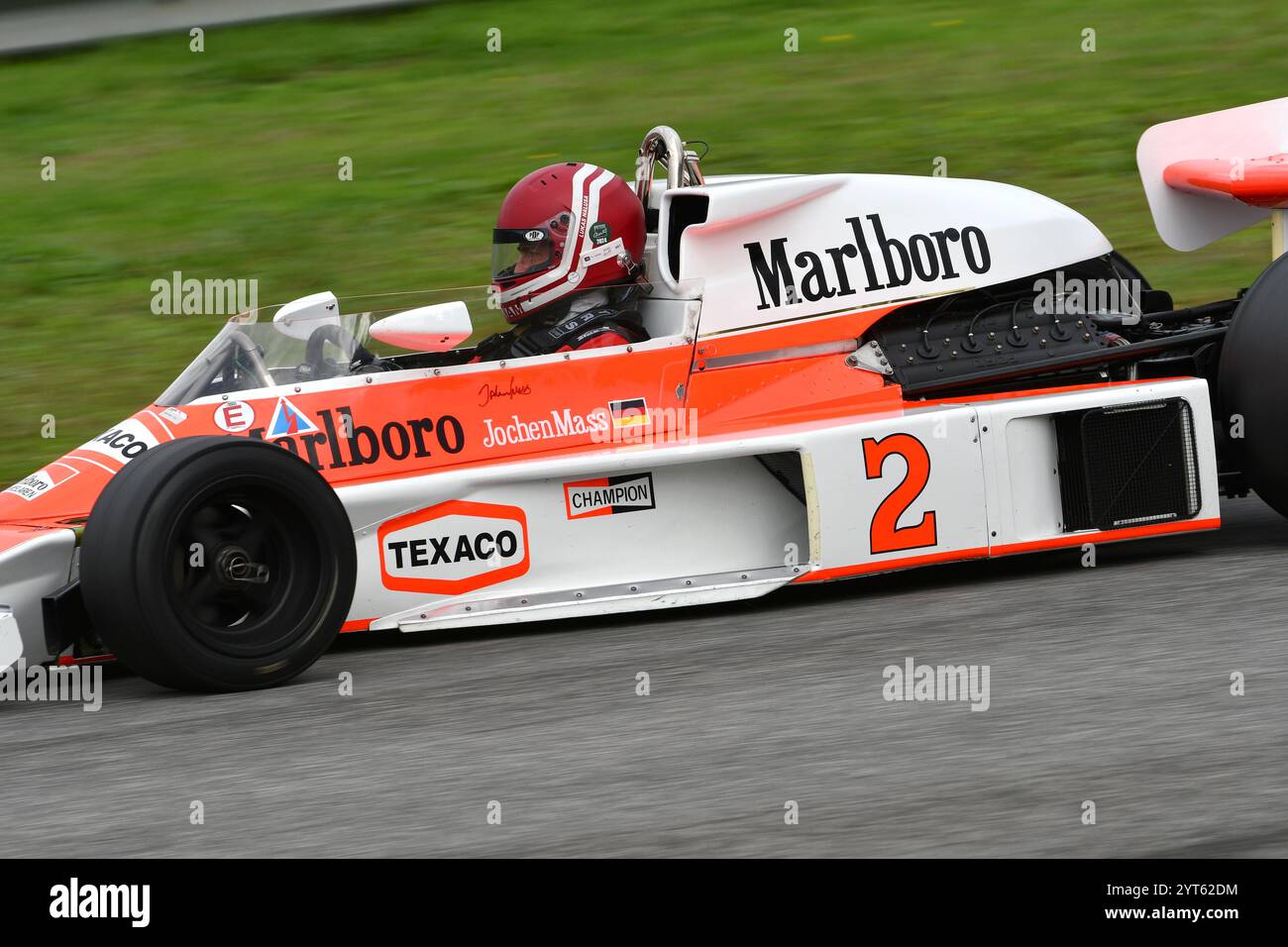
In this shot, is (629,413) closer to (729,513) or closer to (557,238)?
(729,513)

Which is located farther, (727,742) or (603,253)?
(603,253)

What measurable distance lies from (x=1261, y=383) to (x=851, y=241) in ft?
5.04

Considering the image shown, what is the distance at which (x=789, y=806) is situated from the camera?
4.01 metres

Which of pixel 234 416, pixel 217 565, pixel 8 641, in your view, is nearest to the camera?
pixel 8 641

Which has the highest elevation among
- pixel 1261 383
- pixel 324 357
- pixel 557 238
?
pixel 557 238

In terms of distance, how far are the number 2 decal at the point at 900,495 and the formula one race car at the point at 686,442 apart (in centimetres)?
1

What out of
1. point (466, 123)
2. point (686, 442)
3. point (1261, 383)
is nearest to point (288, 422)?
point (686, 442)

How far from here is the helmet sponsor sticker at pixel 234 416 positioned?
5.73 meters

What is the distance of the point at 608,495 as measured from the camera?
5.98 m

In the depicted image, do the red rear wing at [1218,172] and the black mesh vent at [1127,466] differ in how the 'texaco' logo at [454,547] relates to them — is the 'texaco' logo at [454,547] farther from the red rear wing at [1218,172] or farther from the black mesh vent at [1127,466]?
the red rear wing at [1218,172]

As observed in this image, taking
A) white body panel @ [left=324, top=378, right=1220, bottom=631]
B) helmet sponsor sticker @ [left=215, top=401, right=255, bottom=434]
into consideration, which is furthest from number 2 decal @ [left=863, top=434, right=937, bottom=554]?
helmet sponsor sticker @ [left=215, top=401, right=255, bottom=434]

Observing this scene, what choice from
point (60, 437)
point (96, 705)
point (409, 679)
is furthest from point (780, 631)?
point (60, 437)

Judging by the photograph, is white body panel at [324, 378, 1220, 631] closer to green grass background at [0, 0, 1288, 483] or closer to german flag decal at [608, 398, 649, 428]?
german flag decal at [608, 398, 649, 428]

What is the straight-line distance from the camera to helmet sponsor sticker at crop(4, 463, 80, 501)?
18.3 ft
